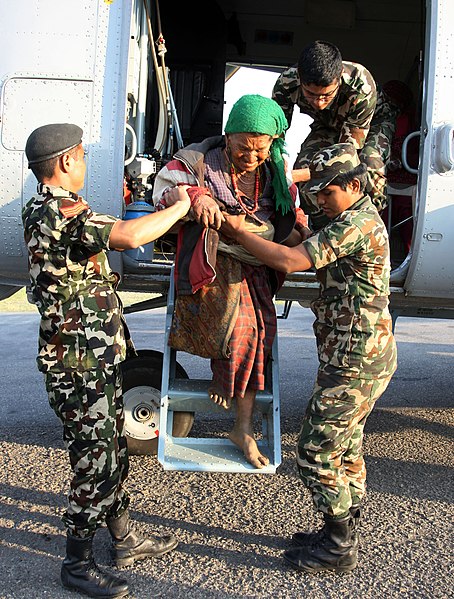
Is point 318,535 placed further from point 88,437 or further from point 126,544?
point 88,437

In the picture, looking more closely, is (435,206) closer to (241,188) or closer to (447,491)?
(241,188)

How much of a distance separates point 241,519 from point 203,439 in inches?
19.1

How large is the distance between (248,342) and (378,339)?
0.66 meters

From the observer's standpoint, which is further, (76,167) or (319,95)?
(319,95)

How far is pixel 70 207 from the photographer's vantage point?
2484mm

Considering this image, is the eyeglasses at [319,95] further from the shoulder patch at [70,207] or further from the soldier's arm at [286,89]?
the shoulder patch at [70,207]

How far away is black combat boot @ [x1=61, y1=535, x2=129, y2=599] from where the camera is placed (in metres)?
2.61

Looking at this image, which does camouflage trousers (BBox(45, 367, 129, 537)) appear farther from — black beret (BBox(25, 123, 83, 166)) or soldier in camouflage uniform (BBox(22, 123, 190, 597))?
black beret (BBox(25, 123, 83, 166))

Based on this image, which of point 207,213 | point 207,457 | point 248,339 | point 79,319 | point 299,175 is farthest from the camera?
point 299,175

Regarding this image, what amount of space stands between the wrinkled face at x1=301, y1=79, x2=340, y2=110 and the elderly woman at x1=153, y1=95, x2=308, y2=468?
400 mm

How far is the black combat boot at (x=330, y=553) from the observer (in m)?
2.80

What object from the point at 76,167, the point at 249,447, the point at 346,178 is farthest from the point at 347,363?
the point at 76,167

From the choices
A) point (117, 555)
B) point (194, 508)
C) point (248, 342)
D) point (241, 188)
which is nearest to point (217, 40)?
point (241, 188)

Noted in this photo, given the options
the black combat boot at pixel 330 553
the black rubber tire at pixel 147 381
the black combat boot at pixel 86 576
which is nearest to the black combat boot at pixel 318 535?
the black combat boot at pixel 330 553
